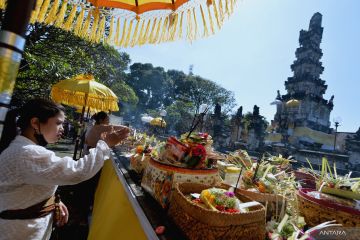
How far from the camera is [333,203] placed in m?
1.58

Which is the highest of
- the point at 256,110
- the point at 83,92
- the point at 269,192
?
the point at 256,110

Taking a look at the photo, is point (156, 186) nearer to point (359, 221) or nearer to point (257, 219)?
point (257, 219)

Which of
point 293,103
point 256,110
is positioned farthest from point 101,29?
point 293,103

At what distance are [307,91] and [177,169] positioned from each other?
1740 inches

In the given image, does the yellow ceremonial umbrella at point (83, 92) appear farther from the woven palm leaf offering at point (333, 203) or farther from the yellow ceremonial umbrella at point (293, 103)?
→ the yellow ceremonial umbrella at point (293, 103)

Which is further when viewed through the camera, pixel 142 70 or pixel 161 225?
pixel 142 70

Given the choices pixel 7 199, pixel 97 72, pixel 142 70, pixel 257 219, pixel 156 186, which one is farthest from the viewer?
pixel 142 70

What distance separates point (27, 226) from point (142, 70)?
77000mm

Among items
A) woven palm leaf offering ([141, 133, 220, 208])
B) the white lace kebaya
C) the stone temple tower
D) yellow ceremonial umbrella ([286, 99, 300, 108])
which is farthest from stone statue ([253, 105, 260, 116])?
the white lace kebaya

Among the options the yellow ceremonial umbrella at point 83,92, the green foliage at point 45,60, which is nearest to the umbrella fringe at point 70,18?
the yellow ceremonial umbrella at point 83,92

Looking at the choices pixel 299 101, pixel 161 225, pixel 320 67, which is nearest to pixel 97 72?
pixel 161 225

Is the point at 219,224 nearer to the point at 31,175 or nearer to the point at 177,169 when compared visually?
the point at 177,169

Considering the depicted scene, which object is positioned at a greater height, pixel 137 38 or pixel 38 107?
pixel 137 38

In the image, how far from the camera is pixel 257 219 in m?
1.41
